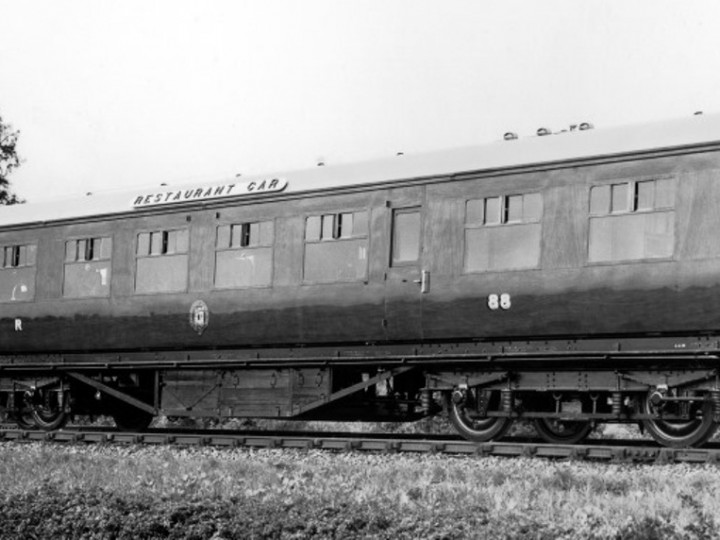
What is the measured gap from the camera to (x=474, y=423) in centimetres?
1549

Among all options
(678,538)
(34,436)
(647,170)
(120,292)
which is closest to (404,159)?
(647,170)

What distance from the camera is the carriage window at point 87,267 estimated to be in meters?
18.9

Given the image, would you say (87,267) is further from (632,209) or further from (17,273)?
(632,209)

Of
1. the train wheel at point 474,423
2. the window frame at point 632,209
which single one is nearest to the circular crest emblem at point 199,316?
the train wheel at point 474,423

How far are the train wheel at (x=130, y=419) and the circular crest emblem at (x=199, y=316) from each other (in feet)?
10.8

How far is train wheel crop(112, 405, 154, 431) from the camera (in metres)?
20.4

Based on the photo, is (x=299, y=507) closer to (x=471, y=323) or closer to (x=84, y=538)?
(x=84, y=538)

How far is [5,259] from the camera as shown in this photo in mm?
20438

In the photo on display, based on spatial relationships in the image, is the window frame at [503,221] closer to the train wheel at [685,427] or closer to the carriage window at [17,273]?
the train wheel at [685,427]

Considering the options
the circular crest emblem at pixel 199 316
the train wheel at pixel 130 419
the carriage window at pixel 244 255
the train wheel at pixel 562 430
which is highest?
the carriage window at pixel 244 255

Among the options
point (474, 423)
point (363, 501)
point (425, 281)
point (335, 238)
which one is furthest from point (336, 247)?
point (363, 501)

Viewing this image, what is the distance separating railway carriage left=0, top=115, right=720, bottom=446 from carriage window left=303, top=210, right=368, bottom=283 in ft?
0.09

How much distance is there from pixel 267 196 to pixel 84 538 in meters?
9.36

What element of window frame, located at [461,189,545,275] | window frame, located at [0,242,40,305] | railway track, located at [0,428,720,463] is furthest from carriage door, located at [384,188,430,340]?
window frame, located at [0,242,40,305]
